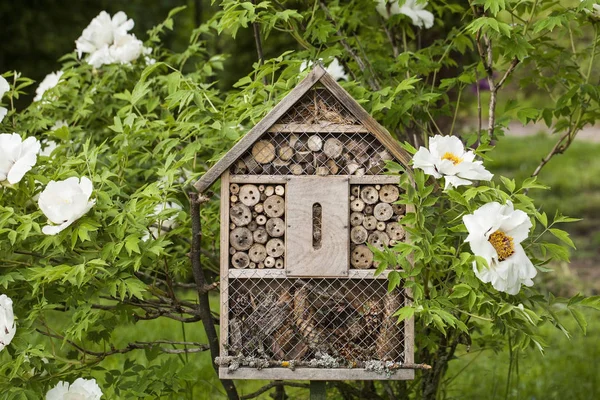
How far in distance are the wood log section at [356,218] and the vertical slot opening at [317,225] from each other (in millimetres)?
89

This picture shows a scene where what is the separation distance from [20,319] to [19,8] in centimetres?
541

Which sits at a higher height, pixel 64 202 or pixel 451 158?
pixel 451 158

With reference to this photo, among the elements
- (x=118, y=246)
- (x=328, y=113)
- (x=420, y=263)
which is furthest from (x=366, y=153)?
(x=118, y=246)

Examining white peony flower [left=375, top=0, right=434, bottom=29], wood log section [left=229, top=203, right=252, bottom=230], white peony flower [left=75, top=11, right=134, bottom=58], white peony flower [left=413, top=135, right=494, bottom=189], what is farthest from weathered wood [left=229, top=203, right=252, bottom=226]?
white peony flower [left=75, top=11, right=134, bottom=58]

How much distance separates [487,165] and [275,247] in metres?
6.41

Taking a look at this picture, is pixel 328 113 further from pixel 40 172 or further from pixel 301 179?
pixel 40 172

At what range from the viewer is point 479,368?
13.4 ft

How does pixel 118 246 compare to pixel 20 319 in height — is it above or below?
above

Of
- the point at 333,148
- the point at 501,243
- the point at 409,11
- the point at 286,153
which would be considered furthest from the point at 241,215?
the point at 409,11

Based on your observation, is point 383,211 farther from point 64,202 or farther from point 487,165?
point 487,165

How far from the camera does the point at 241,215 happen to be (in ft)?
7.38

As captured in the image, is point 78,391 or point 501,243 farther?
point 78,391

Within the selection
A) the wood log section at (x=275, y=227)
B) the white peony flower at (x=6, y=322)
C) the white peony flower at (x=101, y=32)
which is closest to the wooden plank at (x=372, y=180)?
the wood log section at (x=275, y=227)

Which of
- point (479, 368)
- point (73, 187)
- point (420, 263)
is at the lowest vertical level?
point (479, 368)
